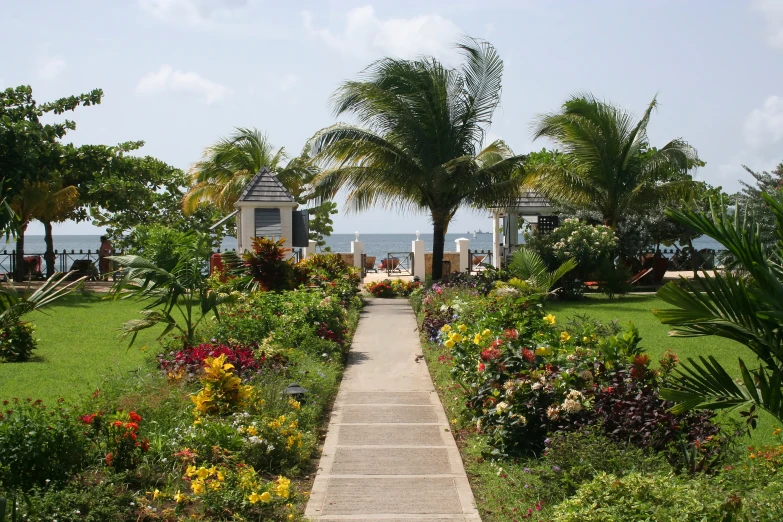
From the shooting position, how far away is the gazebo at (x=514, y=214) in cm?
2617

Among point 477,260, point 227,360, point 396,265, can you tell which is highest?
point 477,260

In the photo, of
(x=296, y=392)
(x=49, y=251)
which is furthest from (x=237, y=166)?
(x=296, y=392)

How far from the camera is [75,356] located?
1174cm

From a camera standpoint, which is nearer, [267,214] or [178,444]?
[178,444]

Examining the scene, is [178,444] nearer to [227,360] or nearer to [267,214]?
[227,360]

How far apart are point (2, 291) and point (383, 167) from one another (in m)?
15.5

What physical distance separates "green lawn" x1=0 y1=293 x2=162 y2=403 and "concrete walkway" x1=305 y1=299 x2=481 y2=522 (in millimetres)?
2721

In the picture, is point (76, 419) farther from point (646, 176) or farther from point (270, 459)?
point (646, 176)

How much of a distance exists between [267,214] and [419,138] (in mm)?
4667

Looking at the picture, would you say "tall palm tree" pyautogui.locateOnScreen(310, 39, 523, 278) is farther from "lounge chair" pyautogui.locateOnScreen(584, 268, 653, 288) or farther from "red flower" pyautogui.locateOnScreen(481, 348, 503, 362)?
"red flower" pyautogui.locateOnScreen(481, 348, 503, 362)

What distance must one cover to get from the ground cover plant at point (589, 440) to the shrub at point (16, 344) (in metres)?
6.32

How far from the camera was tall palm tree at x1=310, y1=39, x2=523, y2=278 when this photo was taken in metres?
20.5

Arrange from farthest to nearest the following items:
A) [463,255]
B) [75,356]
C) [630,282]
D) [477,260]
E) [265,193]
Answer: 1. [477,260]
2. [463,255]
3. [630,282]
4. [265,193]
5. [75,356]

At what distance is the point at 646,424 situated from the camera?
6.13 metres
